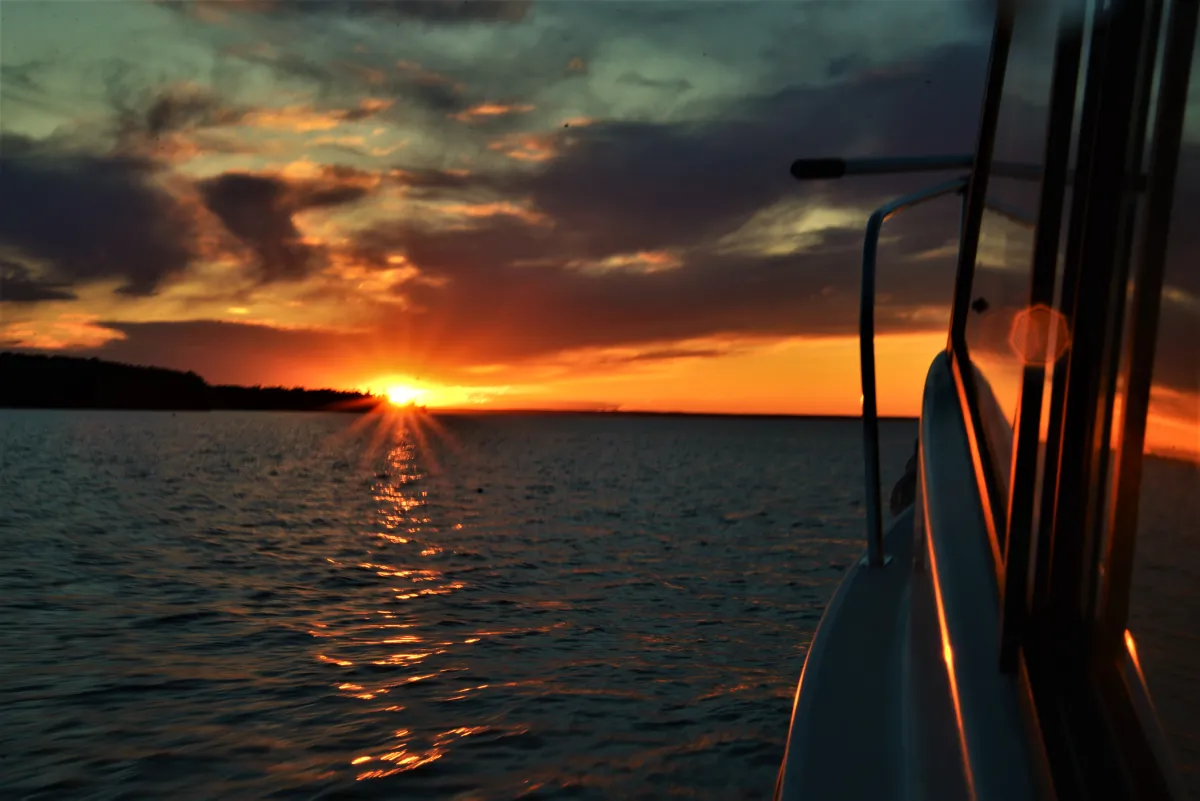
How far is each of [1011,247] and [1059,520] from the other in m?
1.23

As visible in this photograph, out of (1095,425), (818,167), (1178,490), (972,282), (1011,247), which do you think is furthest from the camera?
(818,167)

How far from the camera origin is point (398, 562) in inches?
663

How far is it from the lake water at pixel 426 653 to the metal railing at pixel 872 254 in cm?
235

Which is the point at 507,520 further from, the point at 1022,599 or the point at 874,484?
the point at 1022,599

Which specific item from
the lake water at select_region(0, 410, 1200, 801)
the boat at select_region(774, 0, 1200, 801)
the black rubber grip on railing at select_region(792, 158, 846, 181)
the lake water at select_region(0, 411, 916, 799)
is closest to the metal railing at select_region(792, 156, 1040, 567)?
the black rubber grip on railing at select_region(792, 158, 846, 181)

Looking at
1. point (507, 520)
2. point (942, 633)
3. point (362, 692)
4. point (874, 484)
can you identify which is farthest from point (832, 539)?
point (942, 633)

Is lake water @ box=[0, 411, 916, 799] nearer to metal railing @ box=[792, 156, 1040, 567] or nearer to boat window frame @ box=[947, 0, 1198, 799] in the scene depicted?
metal railing @ box=[792, 156, 1040, 567]

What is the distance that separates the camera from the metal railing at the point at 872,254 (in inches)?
140

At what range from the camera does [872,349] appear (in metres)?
3.63

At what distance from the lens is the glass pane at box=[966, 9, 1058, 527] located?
2.16 meters

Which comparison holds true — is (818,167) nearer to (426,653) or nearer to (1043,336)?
(1043,336)

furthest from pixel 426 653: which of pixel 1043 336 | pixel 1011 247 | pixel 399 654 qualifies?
pixel 1043 336

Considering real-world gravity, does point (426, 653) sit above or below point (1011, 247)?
below

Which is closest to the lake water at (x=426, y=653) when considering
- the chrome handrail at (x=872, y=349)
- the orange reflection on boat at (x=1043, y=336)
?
the orange reflection on boat at (x=1043, y=336)
